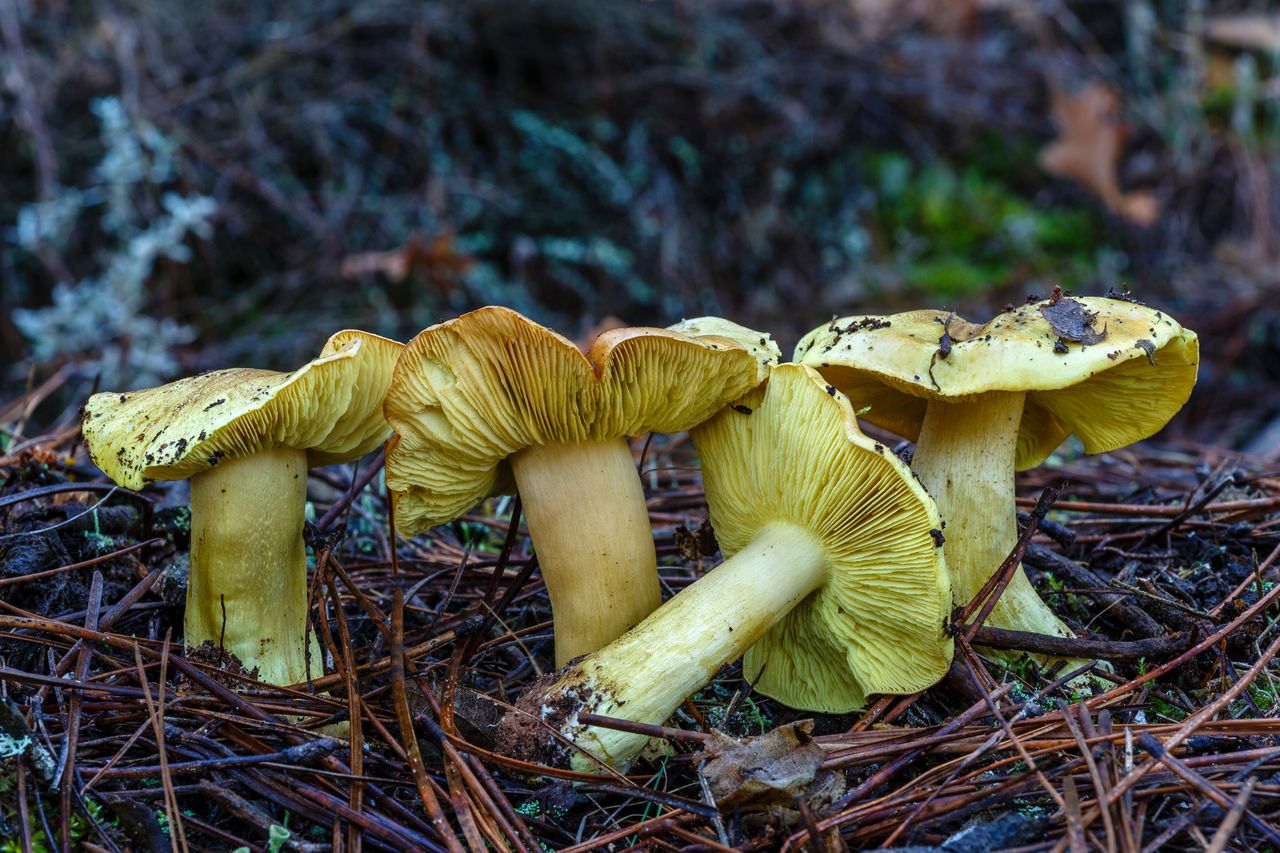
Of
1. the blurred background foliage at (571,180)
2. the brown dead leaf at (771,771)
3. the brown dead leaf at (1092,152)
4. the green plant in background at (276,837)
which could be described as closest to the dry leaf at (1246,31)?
the blurred background foliage at (571,180)

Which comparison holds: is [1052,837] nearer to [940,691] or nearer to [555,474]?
[940,691]

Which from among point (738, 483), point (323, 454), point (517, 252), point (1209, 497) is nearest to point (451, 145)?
point (517, 252)

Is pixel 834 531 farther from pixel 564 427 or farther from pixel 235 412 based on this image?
pixel 235 412

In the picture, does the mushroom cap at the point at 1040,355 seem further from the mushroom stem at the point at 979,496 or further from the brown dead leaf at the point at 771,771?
the brown dead leaf at the point at 771,771

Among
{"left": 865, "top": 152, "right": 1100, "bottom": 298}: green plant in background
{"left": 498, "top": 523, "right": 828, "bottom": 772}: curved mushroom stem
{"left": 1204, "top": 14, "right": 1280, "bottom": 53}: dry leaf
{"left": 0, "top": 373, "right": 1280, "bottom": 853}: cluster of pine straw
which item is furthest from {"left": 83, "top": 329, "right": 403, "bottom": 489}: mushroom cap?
{"left": 1204, "top": 14, "right": 1280, "bottom": 53}: dry leaf

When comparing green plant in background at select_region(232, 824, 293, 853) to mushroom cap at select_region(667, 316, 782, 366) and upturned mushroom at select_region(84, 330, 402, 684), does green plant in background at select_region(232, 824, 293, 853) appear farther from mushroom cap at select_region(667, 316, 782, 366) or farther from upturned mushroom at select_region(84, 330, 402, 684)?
mushroom cap at select_region(667, 316, 782, 366)
